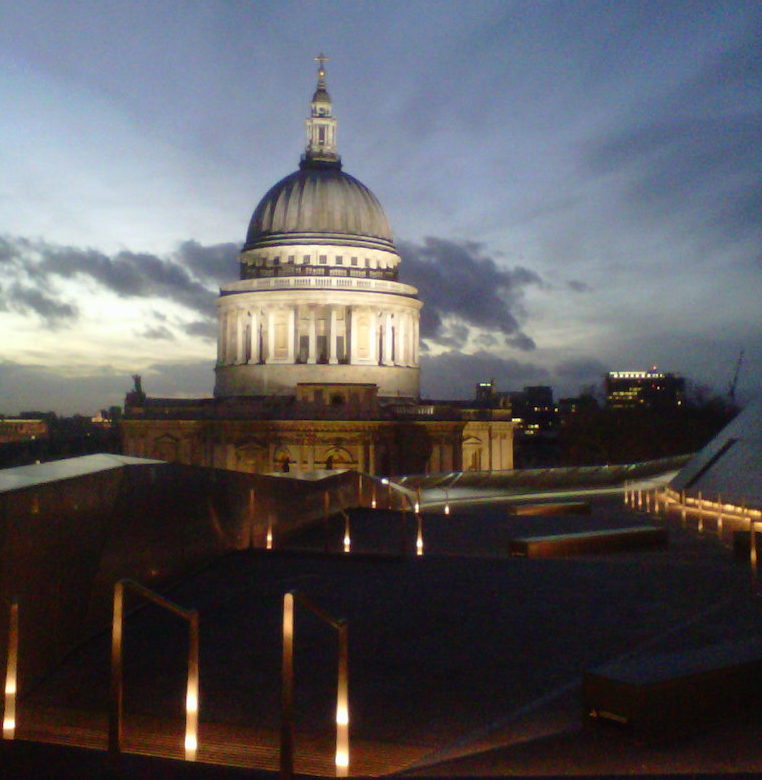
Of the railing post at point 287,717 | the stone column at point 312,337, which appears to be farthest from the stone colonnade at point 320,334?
the railing post at point 287,717

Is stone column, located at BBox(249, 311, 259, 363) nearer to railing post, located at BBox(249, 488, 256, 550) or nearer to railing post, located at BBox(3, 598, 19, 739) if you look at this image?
railing post, located at BBox(249, 488, 256, 550)

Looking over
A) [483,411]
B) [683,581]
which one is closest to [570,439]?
[483,411]

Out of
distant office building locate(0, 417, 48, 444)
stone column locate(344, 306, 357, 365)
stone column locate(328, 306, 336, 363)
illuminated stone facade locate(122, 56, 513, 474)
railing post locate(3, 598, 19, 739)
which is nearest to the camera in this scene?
railing post locate(3, 598, 19, 739)

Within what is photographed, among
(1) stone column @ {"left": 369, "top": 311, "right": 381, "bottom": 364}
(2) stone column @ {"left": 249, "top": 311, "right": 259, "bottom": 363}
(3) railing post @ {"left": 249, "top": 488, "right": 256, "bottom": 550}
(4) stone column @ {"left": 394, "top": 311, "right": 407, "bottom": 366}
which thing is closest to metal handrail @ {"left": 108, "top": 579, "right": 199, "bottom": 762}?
(3) railing post @ {"left": 249, "top": 488, "right": 256, "bottom": 550}

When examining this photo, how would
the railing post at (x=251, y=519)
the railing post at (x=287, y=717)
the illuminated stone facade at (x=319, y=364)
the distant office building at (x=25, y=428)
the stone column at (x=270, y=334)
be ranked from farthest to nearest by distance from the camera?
the distant office building at (x=25, y=428), the stone column at (x=270, y=334), the illuminated stone facade at (x=319, y=364), the railing post at (x=251, y=519), the railing post at (x=287, y=717)

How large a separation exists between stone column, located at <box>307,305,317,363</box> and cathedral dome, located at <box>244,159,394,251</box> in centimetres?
630

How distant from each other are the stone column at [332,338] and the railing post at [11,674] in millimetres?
72248

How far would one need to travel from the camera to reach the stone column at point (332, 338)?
81.1 m

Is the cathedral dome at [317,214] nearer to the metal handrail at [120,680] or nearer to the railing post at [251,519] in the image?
the railing post at [251,519]

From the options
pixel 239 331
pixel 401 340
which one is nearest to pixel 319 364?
pixel 401 340

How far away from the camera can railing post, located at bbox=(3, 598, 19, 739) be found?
793 cm

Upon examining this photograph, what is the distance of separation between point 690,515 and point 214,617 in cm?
1796

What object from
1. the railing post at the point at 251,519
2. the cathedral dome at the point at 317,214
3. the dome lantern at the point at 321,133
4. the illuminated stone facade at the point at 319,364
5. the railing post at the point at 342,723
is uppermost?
the dome lantern at the point at 321,133

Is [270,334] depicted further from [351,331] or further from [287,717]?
[287,717]
